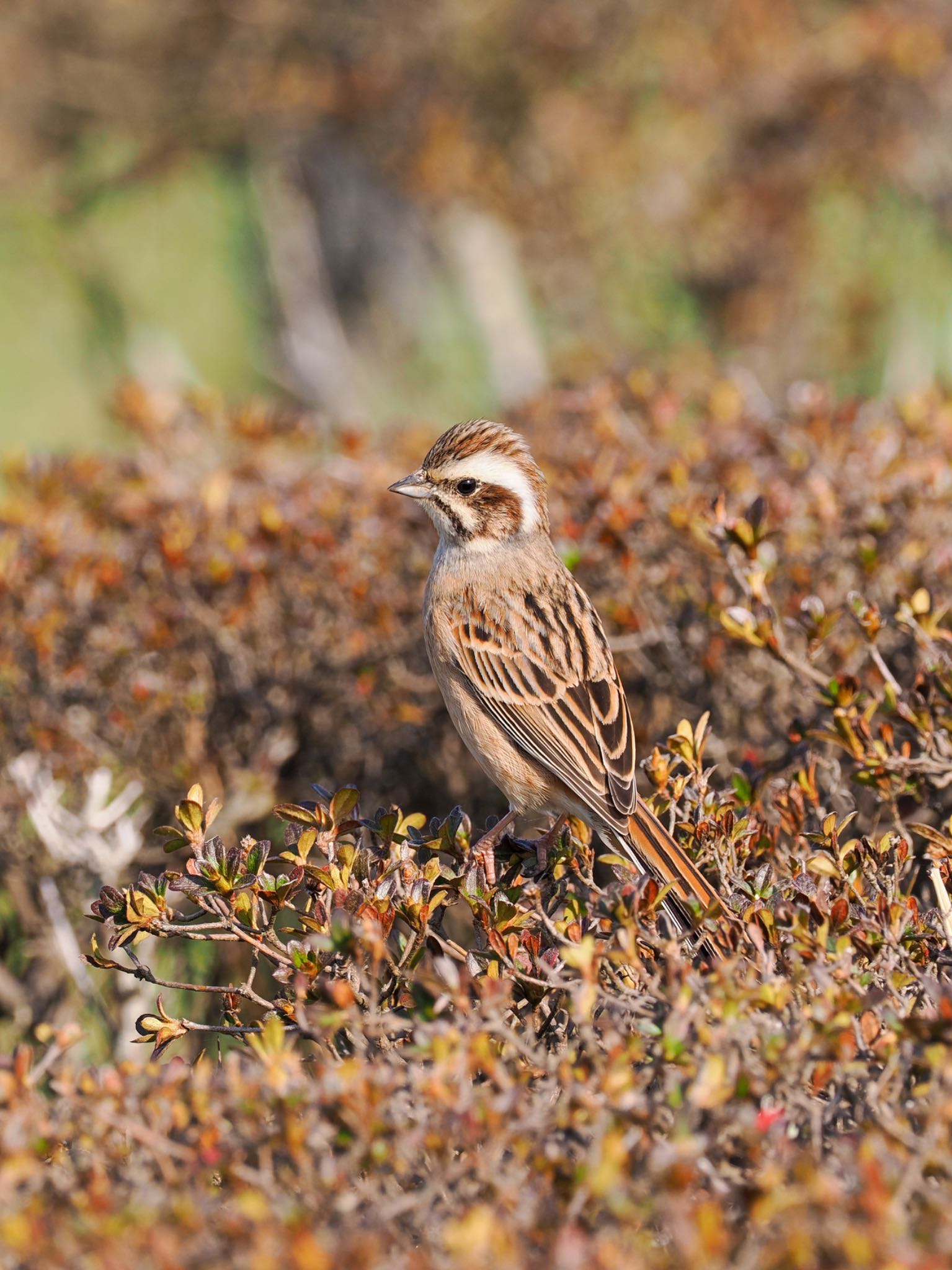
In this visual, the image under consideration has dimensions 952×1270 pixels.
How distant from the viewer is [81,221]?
560 inches

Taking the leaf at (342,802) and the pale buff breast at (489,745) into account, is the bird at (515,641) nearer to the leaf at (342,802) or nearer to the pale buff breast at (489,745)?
the pale buff breast at (489,745)

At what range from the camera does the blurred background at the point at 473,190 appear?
10.5 meters

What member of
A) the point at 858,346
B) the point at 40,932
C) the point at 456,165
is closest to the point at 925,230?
the point at 858,346

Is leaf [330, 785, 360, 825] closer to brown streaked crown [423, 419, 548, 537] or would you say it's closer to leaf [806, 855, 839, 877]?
leaf [806, 855, 839, 877]

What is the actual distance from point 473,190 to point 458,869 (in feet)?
29.1

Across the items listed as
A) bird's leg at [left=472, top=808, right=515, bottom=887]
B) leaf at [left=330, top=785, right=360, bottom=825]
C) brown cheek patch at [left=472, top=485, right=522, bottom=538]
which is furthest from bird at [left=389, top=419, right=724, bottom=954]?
leaf at [left=330, top=785, right=360, bottom=825]

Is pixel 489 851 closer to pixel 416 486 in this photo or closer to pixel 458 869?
pixel 458 869

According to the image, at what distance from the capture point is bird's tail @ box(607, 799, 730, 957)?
2.87m

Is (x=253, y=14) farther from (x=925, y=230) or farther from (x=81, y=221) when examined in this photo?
(x=925, y=230)

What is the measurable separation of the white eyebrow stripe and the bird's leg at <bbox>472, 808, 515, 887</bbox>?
1161 millimetres

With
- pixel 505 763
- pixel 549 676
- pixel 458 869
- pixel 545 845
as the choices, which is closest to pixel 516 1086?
pixel 458 869

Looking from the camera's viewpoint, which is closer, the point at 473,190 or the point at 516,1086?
the point at 516,1086

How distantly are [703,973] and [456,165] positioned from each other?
9.11 meters

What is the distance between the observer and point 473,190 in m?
10.9
